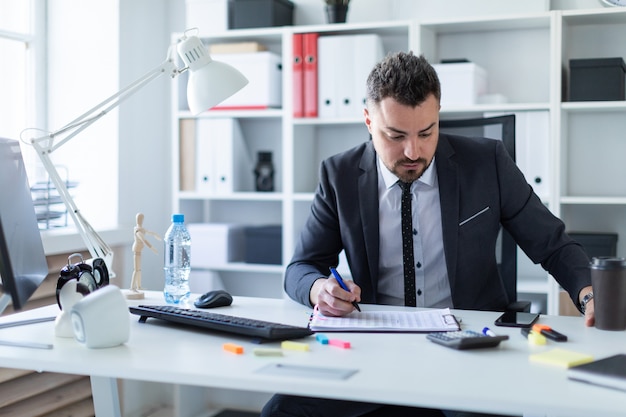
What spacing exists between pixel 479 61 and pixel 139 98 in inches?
60.2

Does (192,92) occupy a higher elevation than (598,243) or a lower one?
higher

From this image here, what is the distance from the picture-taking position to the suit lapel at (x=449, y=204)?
6.51 ft

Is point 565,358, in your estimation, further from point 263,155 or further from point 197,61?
point 263,155

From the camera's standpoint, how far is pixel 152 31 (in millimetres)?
3615

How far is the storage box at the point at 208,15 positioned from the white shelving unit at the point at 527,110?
0.19 ft

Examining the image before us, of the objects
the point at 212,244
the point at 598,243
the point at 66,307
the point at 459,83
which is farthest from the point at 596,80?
the point at 66,307

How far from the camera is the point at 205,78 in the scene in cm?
184

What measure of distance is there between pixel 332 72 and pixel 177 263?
140 centimetres

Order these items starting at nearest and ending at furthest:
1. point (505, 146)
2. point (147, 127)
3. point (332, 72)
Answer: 1. point (505, 146)
2. point (332, 72)
3. point (147, 127)

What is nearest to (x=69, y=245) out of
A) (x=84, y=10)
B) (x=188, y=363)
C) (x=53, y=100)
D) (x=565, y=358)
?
(x=53, y=100)

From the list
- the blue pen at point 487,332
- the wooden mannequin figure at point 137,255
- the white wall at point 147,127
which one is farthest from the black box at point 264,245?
the blue pen at point 487,332

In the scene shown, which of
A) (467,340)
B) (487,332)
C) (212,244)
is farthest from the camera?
(212,244)

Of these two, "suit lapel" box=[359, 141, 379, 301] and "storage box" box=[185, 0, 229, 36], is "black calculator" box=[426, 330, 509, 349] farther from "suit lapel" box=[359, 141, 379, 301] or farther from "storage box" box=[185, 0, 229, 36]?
"storage box" box=[185, 0, 229, 36]

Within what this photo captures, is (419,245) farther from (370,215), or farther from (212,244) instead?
(212,244)
